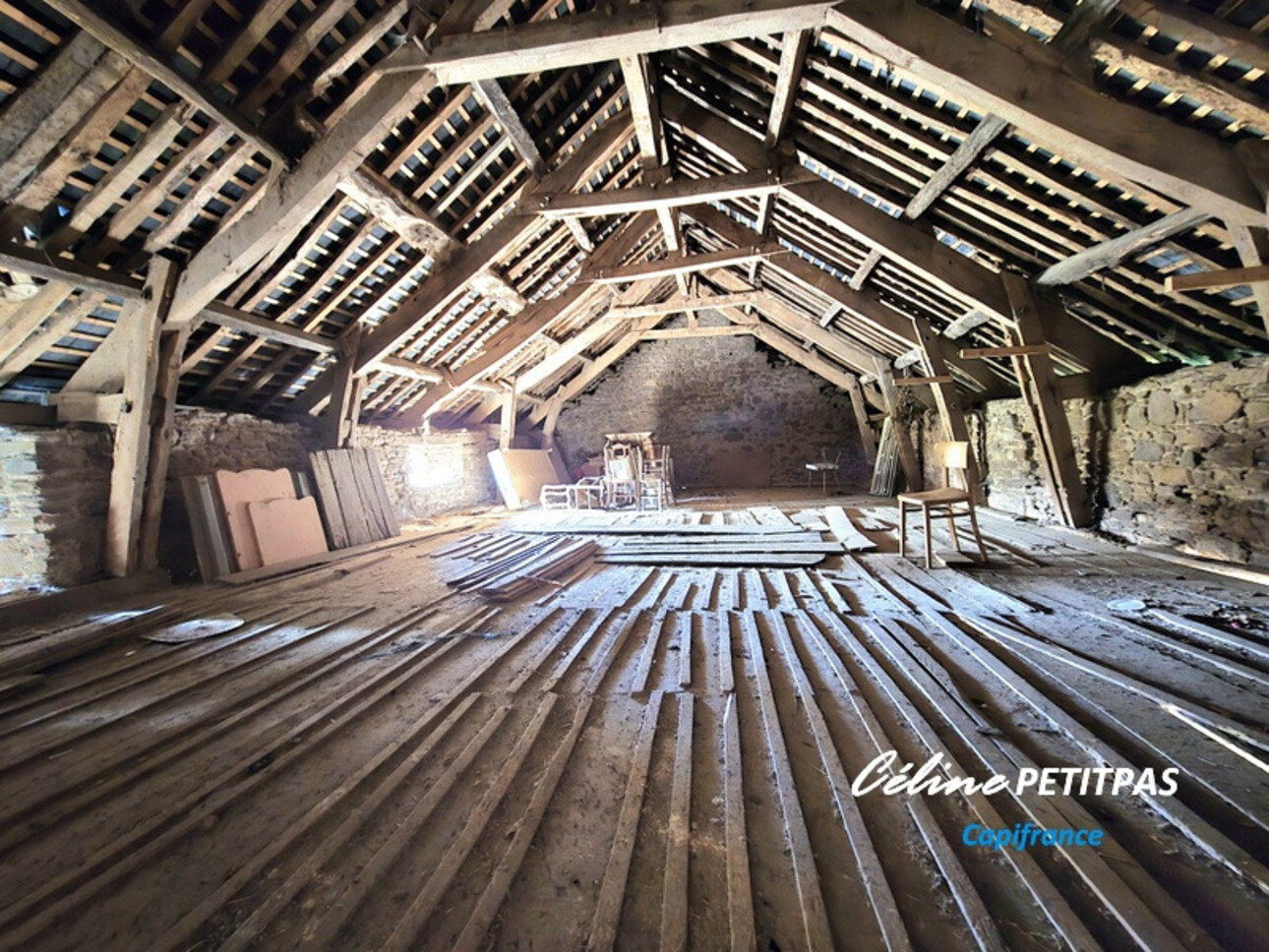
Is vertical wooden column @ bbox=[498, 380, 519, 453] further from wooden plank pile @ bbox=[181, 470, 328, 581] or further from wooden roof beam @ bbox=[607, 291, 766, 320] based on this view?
wooden plank pile @ bbox=[181, 470, 328, 581]

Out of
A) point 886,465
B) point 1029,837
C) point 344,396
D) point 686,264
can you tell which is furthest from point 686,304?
point 1029,837

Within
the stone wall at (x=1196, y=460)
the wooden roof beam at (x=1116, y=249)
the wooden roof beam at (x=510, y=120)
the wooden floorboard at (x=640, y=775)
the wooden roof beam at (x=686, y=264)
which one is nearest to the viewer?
the wooden floorboard at (x=640, y=775)

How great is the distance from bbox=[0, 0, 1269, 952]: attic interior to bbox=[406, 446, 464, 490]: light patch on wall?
182 cm

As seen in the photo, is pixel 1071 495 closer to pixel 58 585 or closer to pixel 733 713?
pixel 733 713

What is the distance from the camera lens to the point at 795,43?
2.88 meters

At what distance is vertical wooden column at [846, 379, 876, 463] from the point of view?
359 inches

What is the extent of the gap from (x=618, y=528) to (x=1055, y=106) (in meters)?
4.90

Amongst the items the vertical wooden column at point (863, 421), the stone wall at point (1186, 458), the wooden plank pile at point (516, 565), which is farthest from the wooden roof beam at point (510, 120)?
the vertical wooden column at point (863, 421)

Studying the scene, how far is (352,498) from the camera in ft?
19.0

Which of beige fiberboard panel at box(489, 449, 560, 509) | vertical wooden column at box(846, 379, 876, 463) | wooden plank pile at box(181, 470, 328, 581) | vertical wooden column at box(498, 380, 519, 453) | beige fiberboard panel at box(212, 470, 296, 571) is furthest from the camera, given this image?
vertical wooden column at box(846, 379, 876, 463)

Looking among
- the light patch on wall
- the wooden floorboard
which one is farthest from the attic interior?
the light patch on wall

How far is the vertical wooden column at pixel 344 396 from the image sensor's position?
17.8ft

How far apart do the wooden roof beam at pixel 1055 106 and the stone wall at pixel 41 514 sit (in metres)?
6.26

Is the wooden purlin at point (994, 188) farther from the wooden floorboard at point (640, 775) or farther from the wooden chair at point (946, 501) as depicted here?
the wooden floorboard at point (640, 775)
